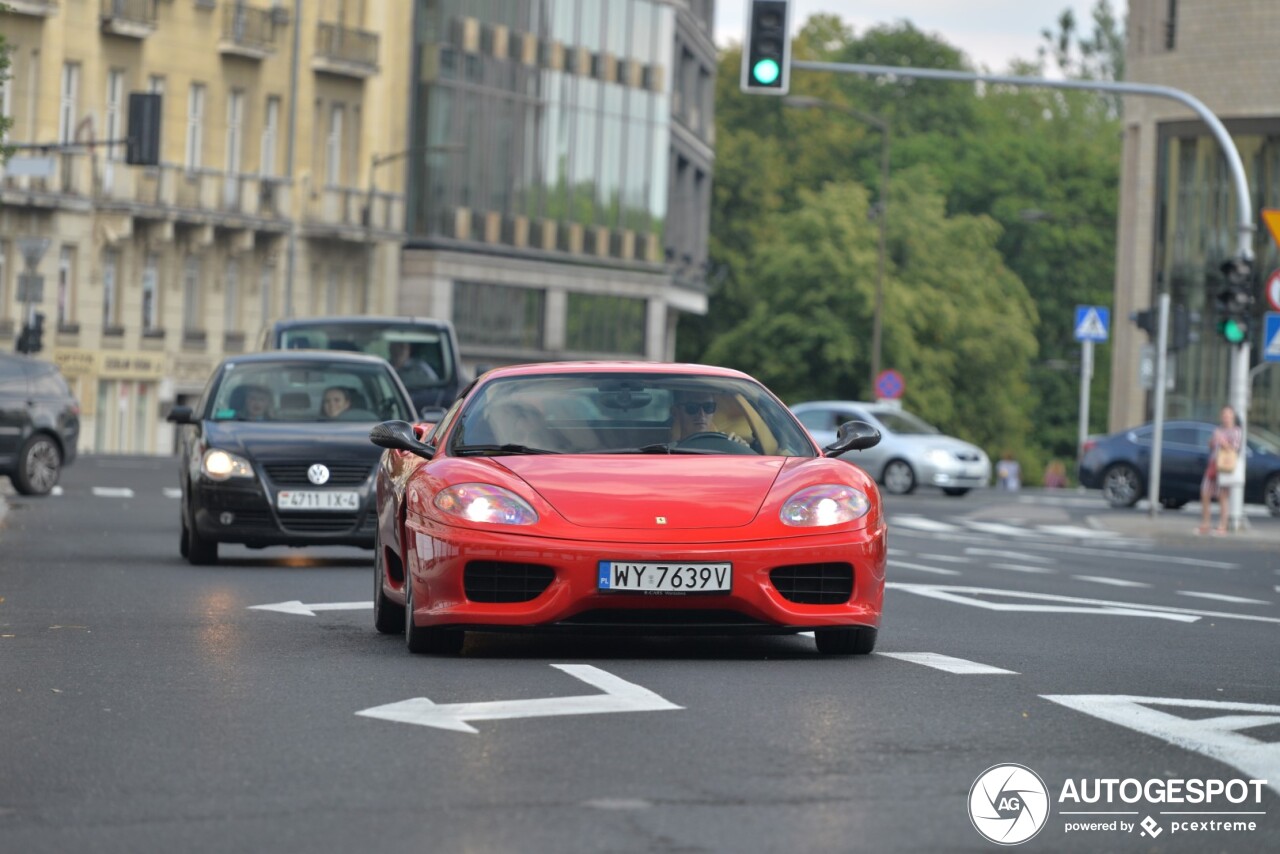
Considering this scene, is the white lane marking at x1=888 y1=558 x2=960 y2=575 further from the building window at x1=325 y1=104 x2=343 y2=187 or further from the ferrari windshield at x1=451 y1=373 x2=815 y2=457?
the building window at x1=325 y1=104 x2=343 y2=187

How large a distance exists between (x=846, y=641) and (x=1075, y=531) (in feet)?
80.6

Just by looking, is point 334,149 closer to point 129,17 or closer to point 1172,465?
point 129,17

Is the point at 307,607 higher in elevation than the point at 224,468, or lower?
lower

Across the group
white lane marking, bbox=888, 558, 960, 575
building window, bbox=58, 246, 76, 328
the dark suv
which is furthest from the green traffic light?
building window, bbox=58, 246, 76, 328

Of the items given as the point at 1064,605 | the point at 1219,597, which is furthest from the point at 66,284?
the point at 1064,605

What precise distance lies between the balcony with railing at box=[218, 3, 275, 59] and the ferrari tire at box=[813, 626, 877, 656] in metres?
59.9

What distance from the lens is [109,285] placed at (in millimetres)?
67188

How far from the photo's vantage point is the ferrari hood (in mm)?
11203

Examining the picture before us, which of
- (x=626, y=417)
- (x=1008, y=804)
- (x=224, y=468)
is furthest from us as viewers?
(x=224, y=468)

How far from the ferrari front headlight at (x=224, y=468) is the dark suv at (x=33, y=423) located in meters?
13.9

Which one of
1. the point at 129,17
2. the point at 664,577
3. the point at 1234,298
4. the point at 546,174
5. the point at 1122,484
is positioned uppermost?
the point at 129,17

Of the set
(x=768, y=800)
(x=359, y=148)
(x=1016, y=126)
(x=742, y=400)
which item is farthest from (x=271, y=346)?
(x=1016, y=126)

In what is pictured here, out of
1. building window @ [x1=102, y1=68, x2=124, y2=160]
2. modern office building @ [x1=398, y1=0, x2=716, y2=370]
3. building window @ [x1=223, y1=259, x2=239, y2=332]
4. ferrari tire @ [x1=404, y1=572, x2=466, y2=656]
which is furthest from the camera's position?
modern office building @ [x1=398, y1=0, x2=716, y2=370]

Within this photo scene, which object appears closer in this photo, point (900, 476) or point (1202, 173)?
point (900, 476)
